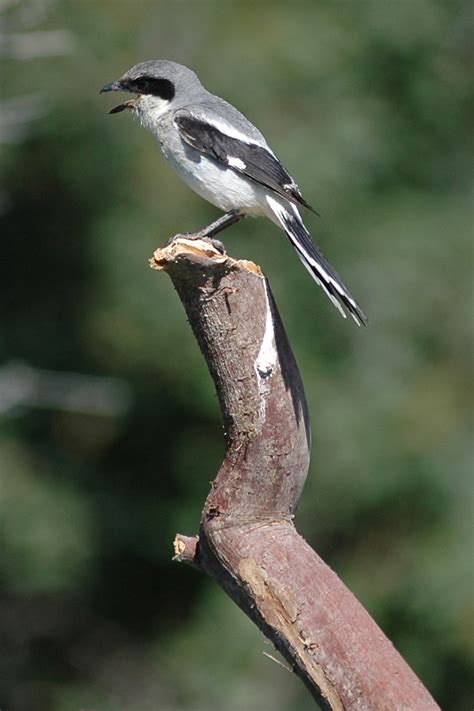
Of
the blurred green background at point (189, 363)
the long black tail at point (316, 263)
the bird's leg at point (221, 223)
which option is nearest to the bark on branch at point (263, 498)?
the long black tail at point (316, 263)

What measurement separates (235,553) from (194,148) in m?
1.78

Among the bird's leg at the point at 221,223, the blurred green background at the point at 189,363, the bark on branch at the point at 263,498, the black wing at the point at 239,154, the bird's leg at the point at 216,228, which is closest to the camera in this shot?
the bark on branch at the point at 263,498

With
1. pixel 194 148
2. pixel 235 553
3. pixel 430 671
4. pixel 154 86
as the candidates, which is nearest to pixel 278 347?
pixel 235 553

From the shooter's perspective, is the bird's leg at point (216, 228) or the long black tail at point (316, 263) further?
the long black tail at point (316, 263)

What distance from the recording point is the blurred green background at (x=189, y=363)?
778 centimetres

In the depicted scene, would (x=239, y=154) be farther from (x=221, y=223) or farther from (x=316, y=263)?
(x=316, y=263)

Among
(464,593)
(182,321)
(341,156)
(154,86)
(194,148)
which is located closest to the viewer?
(194,148)

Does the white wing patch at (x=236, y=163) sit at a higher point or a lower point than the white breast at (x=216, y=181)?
higher

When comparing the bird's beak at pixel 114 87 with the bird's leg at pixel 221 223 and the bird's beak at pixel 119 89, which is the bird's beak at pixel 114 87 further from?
the bird's leg at pixel 221 223

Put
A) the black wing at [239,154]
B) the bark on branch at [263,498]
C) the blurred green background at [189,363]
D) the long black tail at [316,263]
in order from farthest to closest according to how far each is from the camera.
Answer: the blurred green background at [189,363] < the black wing at [239,154] < the long black tail at [316,263] < the bark on branch at [263,498]

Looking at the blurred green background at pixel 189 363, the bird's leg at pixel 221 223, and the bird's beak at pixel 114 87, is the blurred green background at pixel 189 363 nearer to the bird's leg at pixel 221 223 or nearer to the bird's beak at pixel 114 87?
the bird's beak at pixel 114 87

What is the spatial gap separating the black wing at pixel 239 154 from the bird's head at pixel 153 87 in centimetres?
23

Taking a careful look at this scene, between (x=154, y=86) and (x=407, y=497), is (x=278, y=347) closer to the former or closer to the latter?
(x=154, y=86)

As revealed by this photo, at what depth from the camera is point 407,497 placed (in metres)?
7.82
